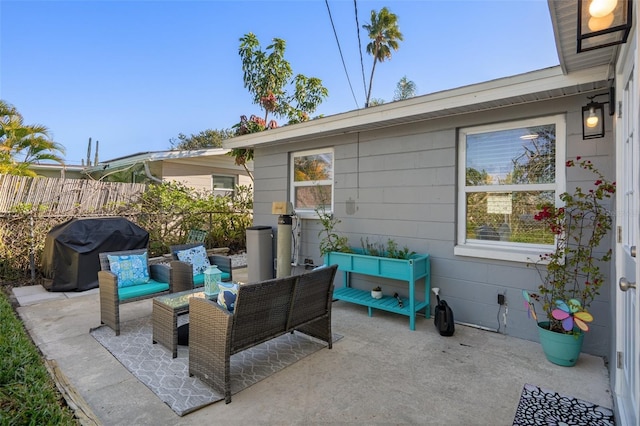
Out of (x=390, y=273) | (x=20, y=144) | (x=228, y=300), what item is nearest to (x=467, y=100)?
(x=390, y=273)

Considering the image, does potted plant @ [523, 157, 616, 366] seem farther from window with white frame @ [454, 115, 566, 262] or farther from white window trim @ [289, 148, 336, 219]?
white window trim @ [289, 148, 336, 219]

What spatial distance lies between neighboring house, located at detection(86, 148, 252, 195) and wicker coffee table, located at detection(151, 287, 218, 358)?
22.2 feet

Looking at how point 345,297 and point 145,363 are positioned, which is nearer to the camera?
point 145,363

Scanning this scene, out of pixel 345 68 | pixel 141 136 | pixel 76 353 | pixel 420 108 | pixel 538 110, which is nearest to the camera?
pixel 76 353

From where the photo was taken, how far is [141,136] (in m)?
33.0

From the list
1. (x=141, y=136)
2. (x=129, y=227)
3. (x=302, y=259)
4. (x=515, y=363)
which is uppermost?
(x=141, y=136)

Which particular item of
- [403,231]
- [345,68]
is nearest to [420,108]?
[403,231]

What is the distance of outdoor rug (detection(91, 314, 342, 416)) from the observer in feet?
8.08

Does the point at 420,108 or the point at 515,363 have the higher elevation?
the point at 420,108

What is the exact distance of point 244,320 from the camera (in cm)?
251

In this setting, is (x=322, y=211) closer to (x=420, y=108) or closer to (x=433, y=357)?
(x=420, y=108)

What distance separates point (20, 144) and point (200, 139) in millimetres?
18497

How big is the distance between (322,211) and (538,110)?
3171 mm

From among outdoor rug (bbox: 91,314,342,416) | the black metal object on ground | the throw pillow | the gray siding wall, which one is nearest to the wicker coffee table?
outdoor rug (bbox: 91,314,342,416)
